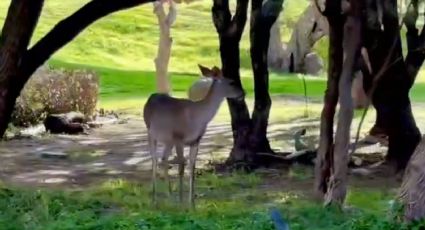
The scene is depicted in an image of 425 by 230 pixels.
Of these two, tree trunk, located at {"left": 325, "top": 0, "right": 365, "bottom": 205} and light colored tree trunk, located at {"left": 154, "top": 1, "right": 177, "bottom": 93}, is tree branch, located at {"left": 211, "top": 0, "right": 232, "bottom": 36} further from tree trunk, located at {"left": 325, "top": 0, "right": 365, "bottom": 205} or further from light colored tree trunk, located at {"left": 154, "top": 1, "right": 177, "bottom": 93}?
light colored tree trunk, located at {"left": 154, "top": 1, "right": 177, "bottom": 93}

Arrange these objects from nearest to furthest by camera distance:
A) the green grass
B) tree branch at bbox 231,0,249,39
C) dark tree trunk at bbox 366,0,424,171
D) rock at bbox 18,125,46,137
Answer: the green grass → dark tree trunk at bbox 366,0,424,171 → tree branch at bbox 231,0,249,39 → rock at bbox 18,125,46,137

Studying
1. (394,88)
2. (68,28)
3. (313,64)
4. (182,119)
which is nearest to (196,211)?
(182,119)

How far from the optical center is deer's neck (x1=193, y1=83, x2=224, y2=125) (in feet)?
33.0

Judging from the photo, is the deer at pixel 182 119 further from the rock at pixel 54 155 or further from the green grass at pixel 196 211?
the rock at pixel 54 155

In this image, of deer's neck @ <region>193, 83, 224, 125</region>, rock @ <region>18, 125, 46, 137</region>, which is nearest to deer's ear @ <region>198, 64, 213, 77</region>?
deer's neck @ <region>193, 83, 224, 125</region>

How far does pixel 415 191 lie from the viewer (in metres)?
6.25

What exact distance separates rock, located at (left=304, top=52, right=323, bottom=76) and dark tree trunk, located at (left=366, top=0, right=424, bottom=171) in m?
21.5

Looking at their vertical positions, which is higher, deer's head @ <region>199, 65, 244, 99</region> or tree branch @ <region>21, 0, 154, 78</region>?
tree branch @ <region>21, 0, 154, 78</region>

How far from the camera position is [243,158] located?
13945 millimetres

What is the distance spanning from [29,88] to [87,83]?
225 centimetres

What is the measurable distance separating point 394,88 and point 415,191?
6691 mm

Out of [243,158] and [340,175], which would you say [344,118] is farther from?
[243,158]

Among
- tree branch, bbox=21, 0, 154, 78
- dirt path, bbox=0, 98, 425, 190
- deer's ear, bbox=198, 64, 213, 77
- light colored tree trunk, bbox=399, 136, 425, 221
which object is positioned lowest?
dirt path, bbox=0, 98, 425, 190

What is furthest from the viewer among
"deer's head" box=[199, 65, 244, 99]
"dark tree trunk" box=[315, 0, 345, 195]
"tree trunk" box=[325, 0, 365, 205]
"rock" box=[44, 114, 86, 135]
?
"rock" box=[44, 114, 86, 135]
